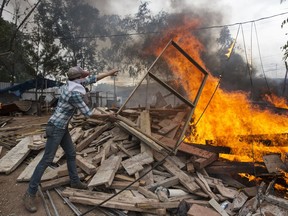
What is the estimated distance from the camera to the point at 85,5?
22531mm

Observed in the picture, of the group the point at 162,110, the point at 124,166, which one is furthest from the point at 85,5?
the point at 124,166

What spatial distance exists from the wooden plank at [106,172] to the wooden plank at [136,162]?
20 cm

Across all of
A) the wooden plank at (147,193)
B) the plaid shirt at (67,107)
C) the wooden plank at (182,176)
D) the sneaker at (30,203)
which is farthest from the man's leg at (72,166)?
the wooden plank at (182,176)

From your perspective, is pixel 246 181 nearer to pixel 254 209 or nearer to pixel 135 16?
pixel 254 209

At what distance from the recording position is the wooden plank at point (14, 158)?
5508mm

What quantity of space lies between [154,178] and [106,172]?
1.01 meters

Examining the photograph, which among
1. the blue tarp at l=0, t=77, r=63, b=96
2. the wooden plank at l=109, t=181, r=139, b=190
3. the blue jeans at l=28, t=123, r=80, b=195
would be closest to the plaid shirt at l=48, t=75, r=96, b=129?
the blue jeans at l=28, t=123, r=80, b=195

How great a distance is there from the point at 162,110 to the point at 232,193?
346cm

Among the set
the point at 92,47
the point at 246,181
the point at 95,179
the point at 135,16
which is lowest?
the point at 246,181

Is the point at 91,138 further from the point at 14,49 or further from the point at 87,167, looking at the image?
the point at 14,49

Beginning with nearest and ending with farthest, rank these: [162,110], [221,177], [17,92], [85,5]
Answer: [221,177]
[162,110]
[17,92]
[85,5]

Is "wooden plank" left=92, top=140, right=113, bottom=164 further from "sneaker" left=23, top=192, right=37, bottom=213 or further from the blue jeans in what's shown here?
"sneaker" left=23, top=192, right=37, bottom=213

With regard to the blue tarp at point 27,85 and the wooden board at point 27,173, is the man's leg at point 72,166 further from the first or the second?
the blue tarp at point 27,85

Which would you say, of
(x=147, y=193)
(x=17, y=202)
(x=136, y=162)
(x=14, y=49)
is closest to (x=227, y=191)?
(x=147, y=193)
